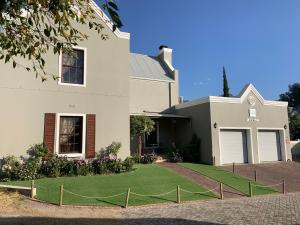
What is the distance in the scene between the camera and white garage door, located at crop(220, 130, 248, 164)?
21984 mm

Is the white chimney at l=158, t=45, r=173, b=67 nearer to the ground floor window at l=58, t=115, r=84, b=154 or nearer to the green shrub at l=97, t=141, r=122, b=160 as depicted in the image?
the green shrub at l=97, t=141, r=122, b=160

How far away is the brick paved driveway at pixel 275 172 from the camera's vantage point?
17477 millimetres

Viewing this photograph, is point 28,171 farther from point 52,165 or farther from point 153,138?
point 153,138

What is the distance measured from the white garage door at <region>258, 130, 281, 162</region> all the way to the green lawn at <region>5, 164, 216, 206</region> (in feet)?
32.8

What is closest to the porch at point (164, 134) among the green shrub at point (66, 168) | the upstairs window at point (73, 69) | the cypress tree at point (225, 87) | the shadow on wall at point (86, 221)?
the upstairs window at point (73, 69)

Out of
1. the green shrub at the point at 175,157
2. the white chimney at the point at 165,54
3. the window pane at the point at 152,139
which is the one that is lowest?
the green shrub at the point at 175,157

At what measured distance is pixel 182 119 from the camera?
79.9ft

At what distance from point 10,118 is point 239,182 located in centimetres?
1239

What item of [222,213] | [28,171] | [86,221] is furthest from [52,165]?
[222,213]

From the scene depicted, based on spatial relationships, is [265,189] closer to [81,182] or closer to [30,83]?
[81,182]

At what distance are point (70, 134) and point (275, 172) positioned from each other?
13349 mm

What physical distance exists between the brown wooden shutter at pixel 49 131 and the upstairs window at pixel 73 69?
79.6 inches

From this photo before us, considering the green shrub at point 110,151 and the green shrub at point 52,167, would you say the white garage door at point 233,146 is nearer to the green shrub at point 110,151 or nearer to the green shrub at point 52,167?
the green shrub at point 110,151

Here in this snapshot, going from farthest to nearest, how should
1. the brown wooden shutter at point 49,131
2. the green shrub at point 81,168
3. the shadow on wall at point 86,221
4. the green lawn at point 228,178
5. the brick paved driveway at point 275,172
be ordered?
the brick paved driveway at point 275,172, the brown wooden shutter at point 49,131, the green shrub at point 81,168, the green lawn at point 228,178, the shadow on wall at point 86,221
